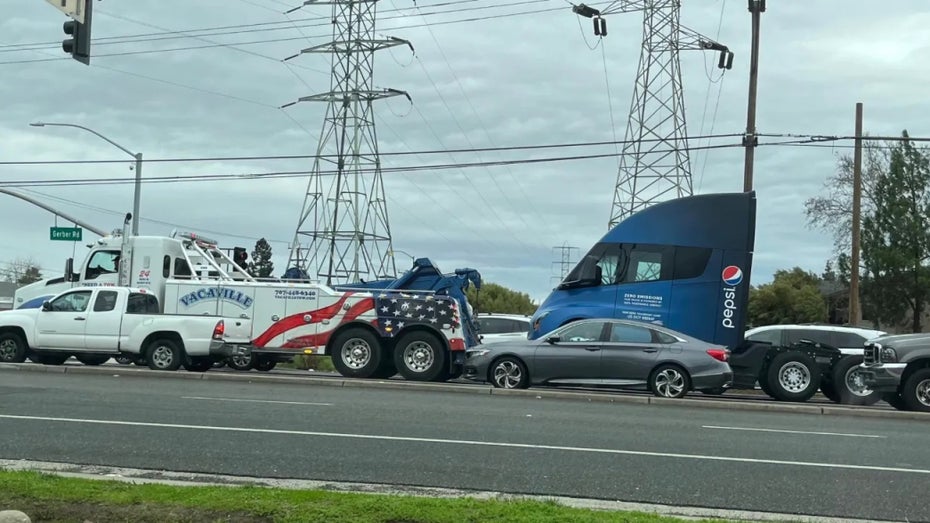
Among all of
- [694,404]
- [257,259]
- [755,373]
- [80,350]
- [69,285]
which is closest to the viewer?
[694,404]

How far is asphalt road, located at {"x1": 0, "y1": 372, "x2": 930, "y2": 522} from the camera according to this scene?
8492 millimetres

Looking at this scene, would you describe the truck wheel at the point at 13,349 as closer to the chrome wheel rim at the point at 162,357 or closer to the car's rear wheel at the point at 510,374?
the chrome wheel rim at the point at 162,357

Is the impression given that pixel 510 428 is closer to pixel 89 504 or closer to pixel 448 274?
pixel 89 504

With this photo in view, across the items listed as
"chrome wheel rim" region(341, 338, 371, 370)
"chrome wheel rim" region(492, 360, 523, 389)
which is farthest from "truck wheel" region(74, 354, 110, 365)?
"chrome wheel rim" region(492, 360, 523, 389)

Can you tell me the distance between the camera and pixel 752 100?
25.2m

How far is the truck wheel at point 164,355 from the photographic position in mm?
19578

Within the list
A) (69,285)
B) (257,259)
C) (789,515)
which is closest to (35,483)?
(789,515)

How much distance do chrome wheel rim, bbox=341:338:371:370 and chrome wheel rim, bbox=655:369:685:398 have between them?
5890mm

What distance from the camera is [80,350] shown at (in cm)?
2002

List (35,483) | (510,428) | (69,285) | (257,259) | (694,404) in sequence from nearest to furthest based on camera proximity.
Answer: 1. (35,483)
2. (510,428)
3. (694,404)
4. (69,285)
5. (257,259)

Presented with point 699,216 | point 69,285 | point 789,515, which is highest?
point 699,216

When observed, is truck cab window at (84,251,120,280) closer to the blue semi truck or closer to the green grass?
the blue semi truck

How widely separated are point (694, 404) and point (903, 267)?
2972 centimetres

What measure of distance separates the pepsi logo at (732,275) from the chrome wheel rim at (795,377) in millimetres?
1941
